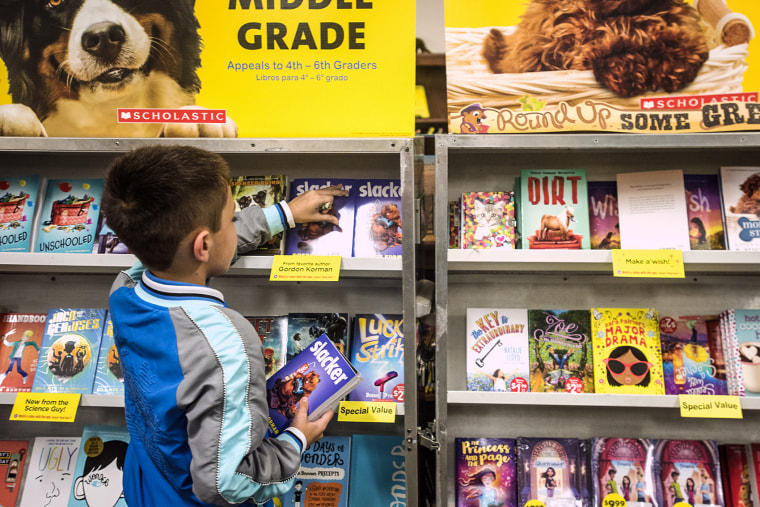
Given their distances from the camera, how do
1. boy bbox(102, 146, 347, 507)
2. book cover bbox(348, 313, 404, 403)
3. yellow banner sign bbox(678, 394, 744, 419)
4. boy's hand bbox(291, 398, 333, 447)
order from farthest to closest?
book cover bbox(348, 313, 404, 403)
yellow banner sign bbox(678, 394, 744, 419)
boy's hand bbox(291, 398, 333, 447)
boy bbox(102, 146, 347, 507)

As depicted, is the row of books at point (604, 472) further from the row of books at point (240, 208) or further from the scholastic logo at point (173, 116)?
the scholastic logo at point (173, 116)

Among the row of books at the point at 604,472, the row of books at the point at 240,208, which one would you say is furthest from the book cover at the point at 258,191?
the row of books at the point at 604,472

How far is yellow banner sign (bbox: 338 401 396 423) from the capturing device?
5.45 ft

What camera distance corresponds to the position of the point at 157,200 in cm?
128

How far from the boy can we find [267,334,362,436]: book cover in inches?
4.3

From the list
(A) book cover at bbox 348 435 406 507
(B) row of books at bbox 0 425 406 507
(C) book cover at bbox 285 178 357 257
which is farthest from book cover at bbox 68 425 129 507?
(C) book cover at bbox 285 178 357 257

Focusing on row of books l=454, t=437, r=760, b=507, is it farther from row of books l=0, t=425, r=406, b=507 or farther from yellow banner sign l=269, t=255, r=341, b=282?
yellow banner sign l=269, t=255, r=341, b=282

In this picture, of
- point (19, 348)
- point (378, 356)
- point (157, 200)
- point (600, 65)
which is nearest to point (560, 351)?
point (378, 356)

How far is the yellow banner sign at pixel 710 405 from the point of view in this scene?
163 centimetres

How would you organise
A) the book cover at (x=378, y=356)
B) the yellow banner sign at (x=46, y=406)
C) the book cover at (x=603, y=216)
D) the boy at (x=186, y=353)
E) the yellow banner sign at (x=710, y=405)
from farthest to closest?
the book cover at (x=603, y=216), the book cover at (x=378, y=356), the yellow banner sign at (x=46, y=406), the yellow banner sign at (x=710, y=405), the boy at (x=186, y=353)

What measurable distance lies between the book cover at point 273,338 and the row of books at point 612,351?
67 centimetres

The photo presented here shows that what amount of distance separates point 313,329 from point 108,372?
0.74 m

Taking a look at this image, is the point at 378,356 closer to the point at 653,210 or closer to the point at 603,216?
the point at 603,216

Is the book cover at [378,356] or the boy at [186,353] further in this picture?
the book cover at [378,356]
